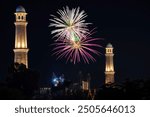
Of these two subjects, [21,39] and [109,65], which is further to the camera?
[109,65]

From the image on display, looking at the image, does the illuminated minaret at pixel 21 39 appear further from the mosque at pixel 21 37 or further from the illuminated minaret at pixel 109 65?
the illuminated minaret at pixel 109 65

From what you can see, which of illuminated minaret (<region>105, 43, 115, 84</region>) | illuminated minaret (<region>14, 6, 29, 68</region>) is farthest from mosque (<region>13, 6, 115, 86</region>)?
illuminated minaret (<region>105, 43, 115, 84</region>)

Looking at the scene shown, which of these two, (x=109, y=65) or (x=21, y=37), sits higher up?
(x=21, y=37)

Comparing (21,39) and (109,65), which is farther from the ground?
(21,39)

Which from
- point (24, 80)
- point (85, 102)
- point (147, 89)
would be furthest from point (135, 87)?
point (24, 80)

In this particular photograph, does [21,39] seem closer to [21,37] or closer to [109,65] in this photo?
[21,37]

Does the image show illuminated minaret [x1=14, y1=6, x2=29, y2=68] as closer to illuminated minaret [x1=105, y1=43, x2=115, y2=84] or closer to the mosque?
the mosque

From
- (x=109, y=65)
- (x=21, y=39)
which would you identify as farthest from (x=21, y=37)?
(x=109, y=65)

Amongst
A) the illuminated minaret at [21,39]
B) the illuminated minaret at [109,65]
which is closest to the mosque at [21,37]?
the illuminated minaret at [21,39]

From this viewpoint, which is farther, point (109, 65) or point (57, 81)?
point (109, 65)
